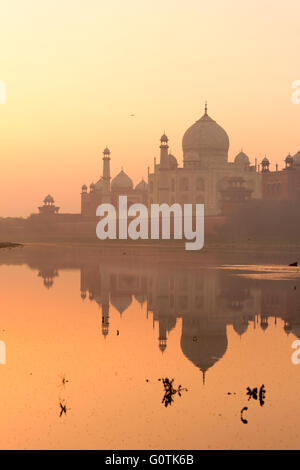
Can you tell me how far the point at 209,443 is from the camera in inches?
250

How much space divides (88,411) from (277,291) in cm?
1167

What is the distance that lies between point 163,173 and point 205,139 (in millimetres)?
4717

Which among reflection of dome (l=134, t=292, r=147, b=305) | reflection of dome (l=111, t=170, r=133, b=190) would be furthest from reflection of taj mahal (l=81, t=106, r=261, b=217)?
reflection of dome (l=134, t=292, r=147, b=305)

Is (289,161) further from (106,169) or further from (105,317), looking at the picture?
(105,317)

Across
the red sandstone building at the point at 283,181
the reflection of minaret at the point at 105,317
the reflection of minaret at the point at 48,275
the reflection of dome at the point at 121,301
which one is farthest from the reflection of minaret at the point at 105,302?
the red sandstone building at the point at 283,181

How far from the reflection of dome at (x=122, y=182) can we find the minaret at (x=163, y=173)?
1251 cm

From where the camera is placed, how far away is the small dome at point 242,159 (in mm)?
67438

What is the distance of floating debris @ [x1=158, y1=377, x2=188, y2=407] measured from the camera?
300 inches

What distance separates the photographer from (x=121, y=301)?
16.2 metres

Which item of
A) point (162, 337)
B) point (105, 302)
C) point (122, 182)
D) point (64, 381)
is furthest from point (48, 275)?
point (122, 182)

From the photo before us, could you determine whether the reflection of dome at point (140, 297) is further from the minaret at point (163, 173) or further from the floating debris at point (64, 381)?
the minaret at point (163, 173)

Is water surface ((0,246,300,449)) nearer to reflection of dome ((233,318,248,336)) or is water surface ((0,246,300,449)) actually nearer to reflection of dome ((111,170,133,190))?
reflection of dome ((233,318,248,336))

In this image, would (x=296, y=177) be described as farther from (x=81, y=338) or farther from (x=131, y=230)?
(x=81, y=338)

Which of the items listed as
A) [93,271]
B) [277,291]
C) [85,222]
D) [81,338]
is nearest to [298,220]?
[85,222]
